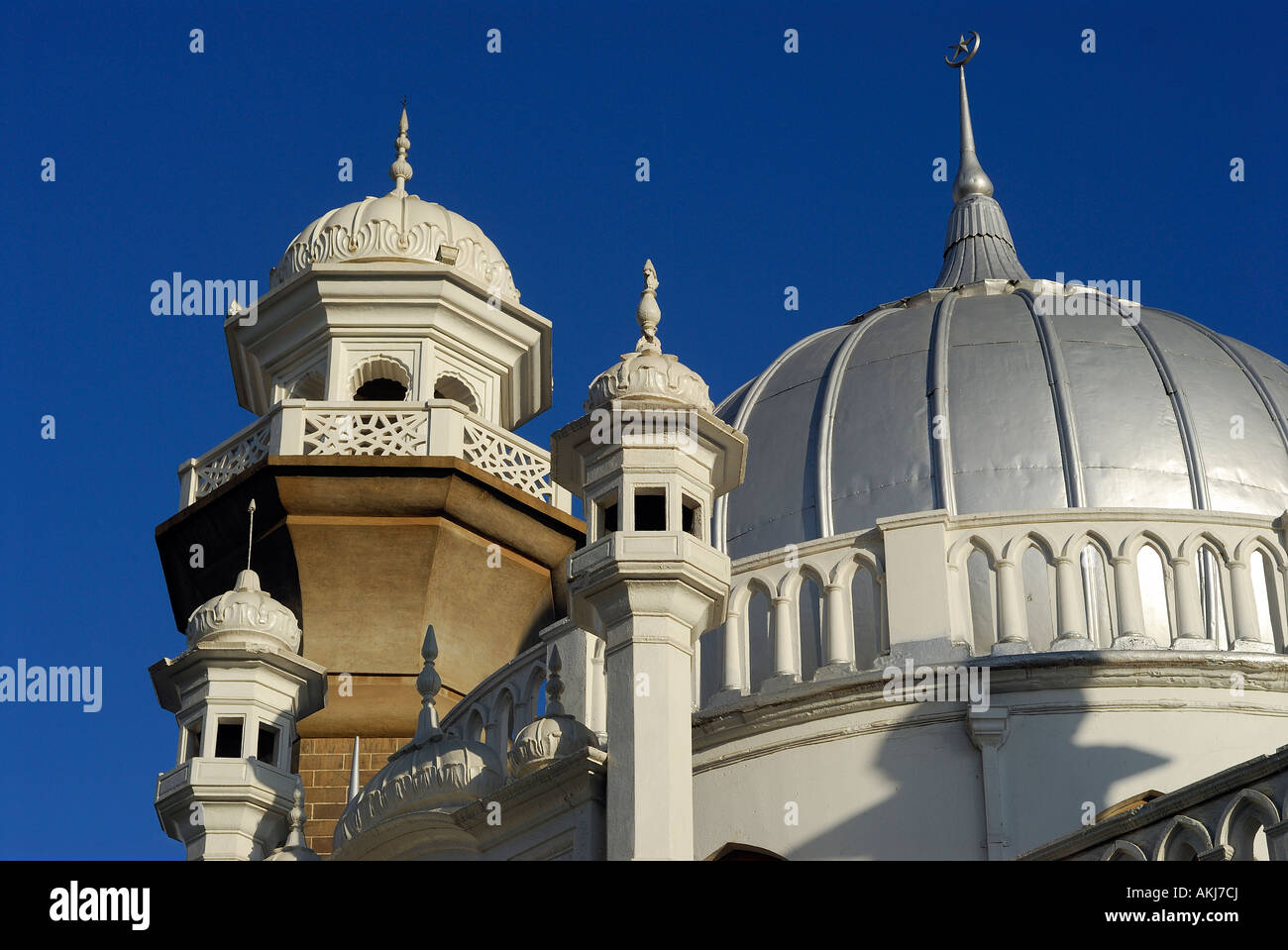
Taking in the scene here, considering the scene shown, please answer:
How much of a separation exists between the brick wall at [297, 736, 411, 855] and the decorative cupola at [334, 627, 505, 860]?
7.61 metres

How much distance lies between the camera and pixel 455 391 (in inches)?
1104

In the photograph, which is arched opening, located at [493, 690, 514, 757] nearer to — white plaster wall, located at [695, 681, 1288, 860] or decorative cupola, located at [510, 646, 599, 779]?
white plaster wall, located at [695, 681, 1288, 860]

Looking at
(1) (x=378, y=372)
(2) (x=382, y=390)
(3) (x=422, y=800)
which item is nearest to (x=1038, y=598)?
(3) (x=422, y=800)

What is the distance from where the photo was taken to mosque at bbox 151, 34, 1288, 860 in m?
13.2

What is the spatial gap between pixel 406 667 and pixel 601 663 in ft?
28.8

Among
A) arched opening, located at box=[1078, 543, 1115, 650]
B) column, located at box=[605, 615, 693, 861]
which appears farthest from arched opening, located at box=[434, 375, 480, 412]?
column, located at box=[605, 615, 693, 861]

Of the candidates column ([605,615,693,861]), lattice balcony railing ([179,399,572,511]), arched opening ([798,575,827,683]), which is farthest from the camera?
lattice balcony railing ([179,399,572,511])

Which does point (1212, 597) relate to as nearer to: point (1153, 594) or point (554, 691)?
point (1153, 594)

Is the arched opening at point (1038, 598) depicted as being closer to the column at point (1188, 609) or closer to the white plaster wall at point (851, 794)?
the column at point (1188, 609)

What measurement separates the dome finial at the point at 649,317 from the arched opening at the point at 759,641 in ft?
9.40

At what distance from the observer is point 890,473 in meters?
17.3

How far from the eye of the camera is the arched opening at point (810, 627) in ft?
53.1
